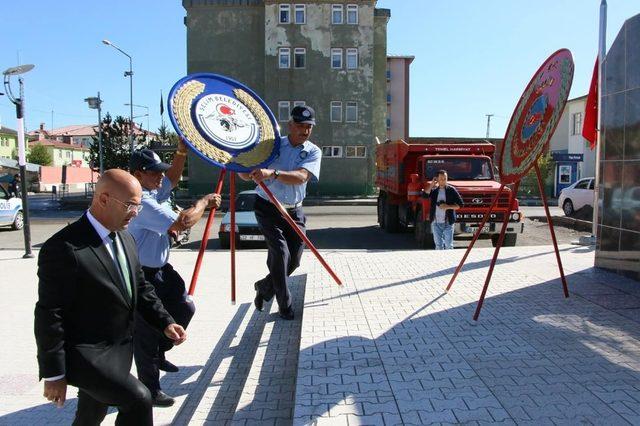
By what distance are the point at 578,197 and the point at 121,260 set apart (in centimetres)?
2147

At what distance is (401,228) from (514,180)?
11482 millimetres

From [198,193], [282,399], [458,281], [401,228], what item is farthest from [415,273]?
[198,193]

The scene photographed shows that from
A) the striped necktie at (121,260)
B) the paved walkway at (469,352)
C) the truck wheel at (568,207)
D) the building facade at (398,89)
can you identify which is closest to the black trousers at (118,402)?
the striped necktie at (121,260)

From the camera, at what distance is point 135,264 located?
2766 mm

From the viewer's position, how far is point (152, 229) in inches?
144

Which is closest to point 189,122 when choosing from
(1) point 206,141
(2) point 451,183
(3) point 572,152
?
(1) point 206,141

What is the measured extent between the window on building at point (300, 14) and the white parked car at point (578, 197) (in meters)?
23.0

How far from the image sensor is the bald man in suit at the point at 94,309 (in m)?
2.36

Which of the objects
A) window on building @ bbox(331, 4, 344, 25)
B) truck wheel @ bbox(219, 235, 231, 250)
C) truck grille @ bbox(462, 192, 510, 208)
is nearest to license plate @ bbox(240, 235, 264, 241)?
truck wheel @ bbox(219, 235, 231, 250)

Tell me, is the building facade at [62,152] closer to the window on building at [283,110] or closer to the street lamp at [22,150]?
the window on building at [283,110]

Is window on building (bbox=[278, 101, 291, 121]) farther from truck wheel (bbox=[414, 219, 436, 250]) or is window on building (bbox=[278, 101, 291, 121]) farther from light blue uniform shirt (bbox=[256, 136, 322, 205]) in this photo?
light blue uniform shirt (bbox=[256, 136, 322, 205])

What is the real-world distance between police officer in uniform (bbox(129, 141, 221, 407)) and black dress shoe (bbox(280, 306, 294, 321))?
1.81m

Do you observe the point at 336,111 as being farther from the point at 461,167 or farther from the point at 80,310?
the point at 80,310

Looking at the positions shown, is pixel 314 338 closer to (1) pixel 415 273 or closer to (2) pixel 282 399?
(2) pixel 282 399
